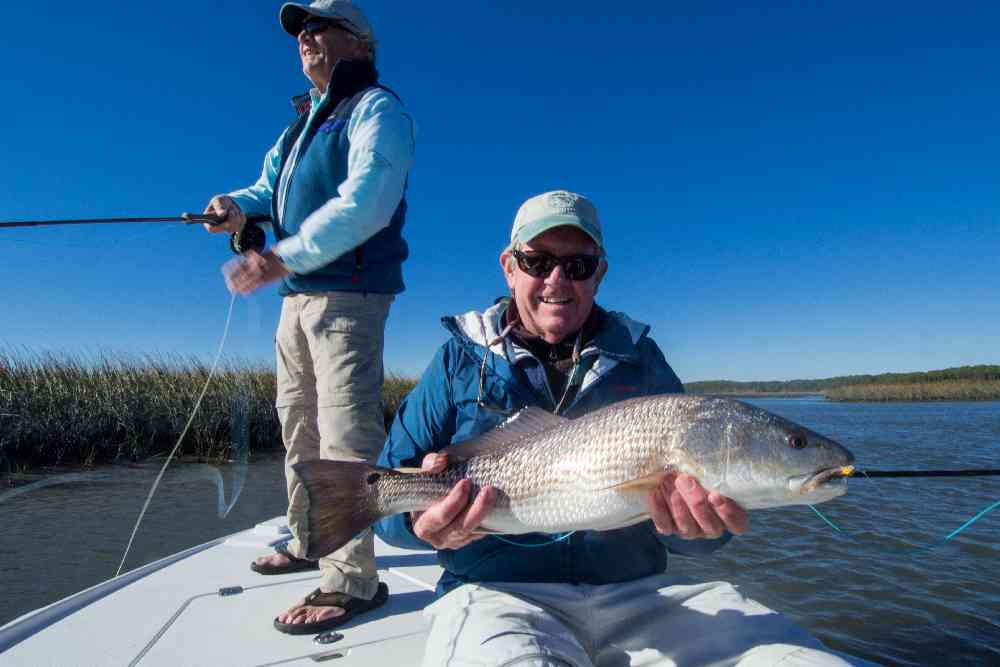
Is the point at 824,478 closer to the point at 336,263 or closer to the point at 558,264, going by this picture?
the point at 558,264

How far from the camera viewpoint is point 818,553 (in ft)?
23.7

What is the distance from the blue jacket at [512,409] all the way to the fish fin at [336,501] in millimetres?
346

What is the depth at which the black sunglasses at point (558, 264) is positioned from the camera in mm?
2910

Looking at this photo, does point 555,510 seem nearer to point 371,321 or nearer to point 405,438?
point 405,438

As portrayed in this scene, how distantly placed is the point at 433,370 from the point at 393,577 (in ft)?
6.93

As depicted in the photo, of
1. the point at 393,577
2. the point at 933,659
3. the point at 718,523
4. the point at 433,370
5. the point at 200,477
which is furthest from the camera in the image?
the point at 200,477

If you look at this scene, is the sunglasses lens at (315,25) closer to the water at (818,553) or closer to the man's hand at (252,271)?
the man's hand at (252,271)

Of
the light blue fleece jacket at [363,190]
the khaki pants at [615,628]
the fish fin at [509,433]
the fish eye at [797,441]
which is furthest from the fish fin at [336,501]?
the fish eye at [797,441]

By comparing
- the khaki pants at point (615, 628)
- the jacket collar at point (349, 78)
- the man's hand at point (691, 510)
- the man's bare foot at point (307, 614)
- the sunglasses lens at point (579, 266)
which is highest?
the jacket collar at point (349, 78)

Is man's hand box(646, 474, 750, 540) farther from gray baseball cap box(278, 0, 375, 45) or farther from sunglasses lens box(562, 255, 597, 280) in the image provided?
gray baseball cap box(278, 0, 375, 45)

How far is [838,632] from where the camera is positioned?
511cm

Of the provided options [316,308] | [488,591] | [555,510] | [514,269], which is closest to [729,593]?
[555,510]

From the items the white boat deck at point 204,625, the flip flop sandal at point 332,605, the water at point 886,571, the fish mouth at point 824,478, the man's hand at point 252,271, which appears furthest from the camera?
the water at point 886,571

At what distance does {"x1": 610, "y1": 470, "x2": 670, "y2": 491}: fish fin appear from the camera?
231cm
